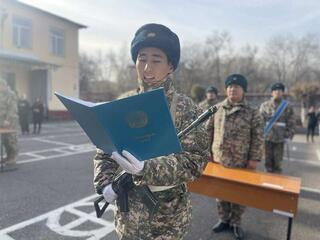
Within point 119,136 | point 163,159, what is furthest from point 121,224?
point 119,136

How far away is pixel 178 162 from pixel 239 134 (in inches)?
99.1

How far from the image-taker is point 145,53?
1773 mm

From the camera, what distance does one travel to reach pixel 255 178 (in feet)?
11.8

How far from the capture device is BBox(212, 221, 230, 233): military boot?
3854 millimetres

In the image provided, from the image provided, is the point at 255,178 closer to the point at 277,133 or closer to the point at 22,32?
the point at 277,133

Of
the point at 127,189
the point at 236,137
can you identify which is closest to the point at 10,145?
the point at 236,137

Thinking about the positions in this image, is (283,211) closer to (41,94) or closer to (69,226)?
(69,226)

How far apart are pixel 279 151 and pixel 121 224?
15.3 ft

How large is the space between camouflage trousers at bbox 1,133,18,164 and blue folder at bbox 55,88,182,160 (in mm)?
6107

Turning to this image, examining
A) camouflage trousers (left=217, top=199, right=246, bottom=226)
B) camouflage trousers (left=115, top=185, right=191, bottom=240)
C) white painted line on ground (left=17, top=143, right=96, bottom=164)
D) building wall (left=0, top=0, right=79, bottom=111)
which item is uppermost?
building wall (left=0, top=0, right=79, bottom=111)

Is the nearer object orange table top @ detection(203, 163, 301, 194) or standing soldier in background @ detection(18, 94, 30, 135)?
orange table top @ detection(203, 163, 301, 194)

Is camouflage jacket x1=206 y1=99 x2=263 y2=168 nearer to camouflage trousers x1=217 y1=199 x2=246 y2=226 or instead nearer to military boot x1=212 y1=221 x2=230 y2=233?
camouflage trousers x1=217 y1=199 x2=246 y2=226

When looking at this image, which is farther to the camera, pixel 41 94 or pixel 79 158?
pixel 41 94

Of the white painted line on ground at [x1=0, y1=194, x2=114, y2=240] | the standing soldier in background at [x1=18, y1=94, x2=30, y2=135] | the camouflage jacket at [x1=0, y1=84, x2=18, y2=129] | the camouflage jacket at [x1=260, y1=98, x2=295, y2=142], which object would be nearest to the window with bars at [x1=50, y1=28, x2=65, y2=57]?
the standing soldier in background at [x1=18, y1=94, x2=30, y2=135]
